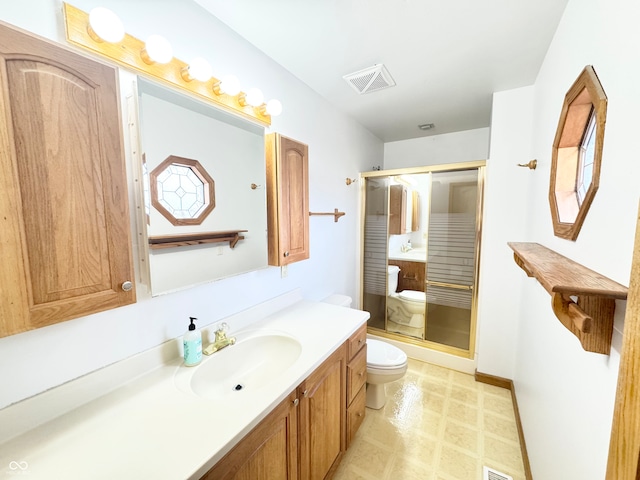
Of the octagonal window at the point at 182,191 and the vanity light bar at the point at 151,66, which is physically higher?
the vanity light bar at the point at 151,66

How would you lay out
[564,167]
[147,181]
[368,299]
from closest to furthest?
[147,181] < [564,167] < [368,299]

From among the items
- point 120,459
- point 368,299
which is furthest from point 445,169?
point 120,459

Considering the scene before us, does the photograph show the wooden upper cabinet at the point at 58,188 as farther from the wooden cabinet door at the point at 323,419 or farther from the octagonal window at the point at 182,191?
the wooden cabinet door at the point at 323,419

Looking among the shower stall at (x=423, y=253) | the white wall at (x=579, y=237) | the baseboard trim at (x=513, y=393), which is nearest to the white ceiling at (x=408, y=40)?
the white wall at (x=579, y=237)

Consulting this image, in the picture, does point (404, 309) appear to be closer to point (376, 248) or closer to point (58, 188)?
point (376, 248)

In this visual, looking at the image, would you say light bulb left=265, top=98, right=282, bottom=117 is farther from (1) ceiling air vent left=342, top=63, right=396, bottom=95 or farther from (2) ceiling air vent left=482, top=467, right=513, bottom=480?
(2) ceiling air vent left=482, top=467, right=513, bottom=480

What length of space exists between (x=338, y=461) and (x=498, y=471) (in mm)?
925

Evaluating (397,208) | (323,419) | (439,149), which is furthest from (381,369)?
(439,149)

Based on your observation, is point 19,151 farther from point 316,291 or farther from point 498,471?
point 498,471

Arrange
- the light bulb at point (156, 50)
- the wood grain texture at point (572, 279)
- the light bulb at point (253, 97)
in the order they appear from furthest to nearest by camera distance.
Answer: the light bulb at point (253, 97), the light bulb at point (156, 50), the wood grain texture at point (572, 279)

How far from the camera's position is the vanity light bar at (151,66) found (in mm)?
812

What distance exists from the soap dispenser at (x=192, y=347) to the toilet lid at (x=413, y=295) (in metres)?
2.26

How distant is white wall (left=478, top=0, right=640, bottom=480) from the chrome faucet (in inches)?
51.7

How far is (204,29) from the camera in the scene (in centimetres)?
121
